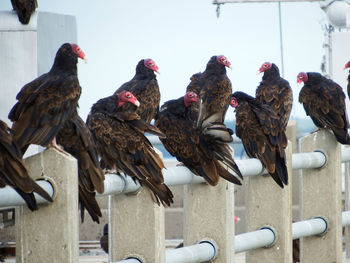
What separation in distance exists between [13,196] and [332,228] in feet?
10.7

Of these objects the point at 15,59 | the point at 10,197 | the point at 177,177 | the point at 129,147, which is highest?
the point at 15,59

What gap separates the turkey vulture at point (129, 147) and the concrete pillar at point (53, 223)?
0.84 m

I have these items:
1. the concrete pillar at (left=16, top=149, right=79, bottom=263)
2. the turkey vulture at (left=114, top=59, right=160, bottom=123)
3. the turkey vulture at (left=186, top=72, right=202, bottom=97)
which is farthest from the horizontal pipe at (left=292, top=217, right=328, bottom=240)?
the concrete pillar at (left=16, top=149, right=79, bottom=263)

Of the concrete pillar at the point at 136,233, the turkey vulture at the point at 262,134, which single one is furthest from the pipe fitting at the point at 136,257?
the turkey vulture at the point at 262,134

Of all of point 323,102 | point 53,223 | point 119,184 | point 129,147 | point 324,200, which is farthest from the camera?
point 323,102

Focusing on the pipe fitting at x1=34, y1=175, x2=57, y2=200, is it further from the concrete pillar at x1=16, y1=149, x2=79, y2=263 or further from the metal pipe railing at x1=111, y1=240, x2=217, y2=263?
the metal pipe railing at x1=111, y1=240, x2=217, y2=263

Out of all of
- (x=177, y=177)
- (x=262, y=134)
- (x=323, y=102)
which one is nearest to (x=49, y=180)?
(x=177, y=177)

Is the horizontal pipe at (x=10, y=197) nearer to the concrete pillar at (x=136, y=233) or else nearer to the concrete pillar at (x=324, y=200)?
the concrete pillar at (x=136, y=233)

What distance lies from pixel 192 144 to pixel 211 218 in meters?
0.45

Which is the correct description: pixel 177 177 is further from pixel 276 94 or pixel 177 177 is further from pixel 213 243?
pixel 276 94

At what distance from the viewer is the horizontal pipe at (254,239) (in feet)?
14.7

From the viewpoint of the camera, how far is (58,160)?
2.81 m

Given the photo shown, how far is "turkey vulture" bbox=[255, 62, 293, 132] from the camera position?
626 cm

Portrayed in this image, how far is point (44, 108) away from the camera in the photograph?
3484 millimetres
